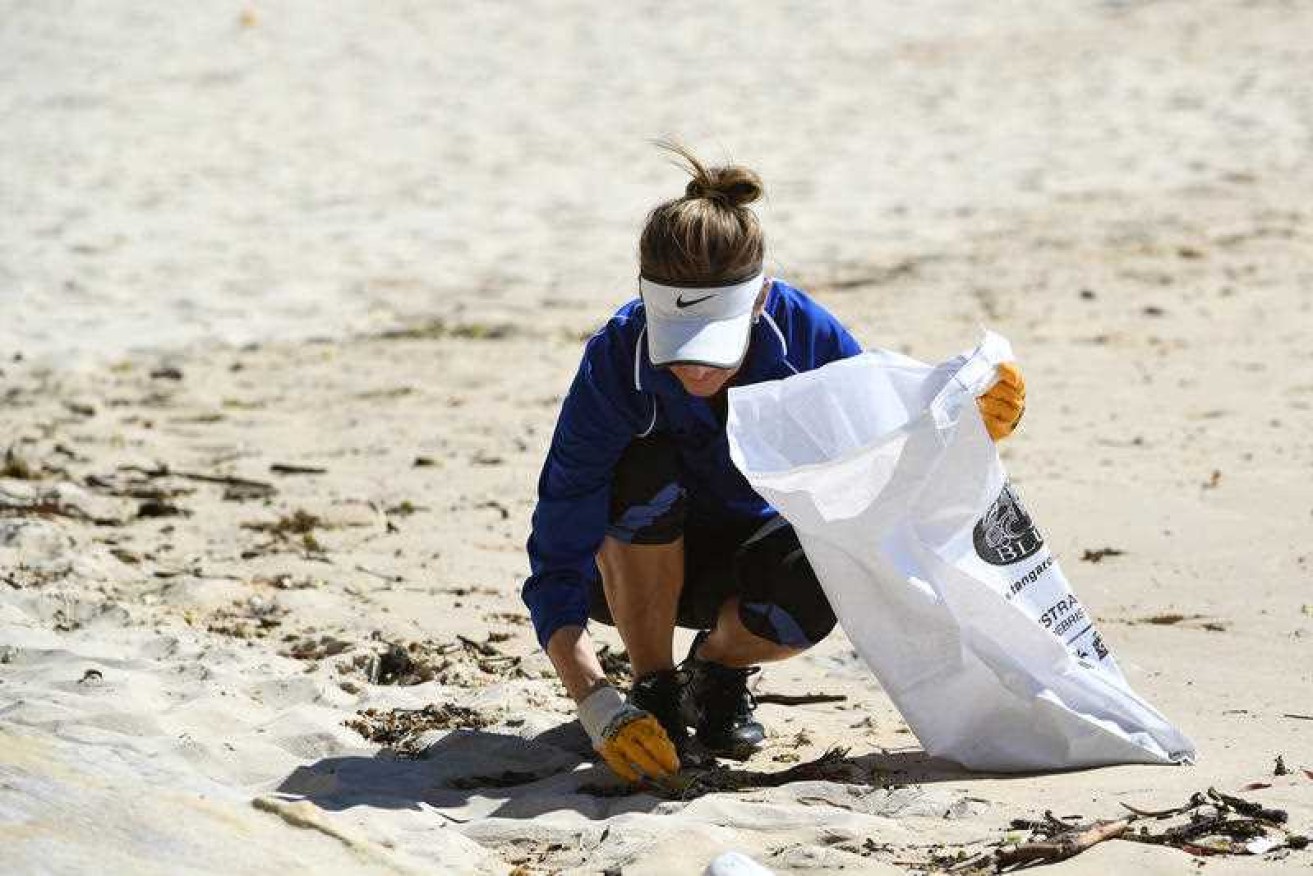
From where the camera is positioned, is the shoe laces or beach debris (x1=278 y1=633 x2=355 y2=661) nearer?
the shoe laces

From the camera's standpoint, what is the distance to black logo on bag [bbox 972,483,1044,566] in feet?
9.65

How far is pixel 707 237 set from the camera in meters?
2.91

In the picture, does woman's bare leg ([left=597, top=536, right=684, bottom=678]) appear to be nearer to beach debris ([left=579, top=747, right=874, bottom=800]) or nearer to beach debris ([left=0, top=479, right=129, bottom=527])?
beach debris ([left=579, top=747, right=874, bottom=800])

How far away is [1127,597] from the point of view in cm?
399

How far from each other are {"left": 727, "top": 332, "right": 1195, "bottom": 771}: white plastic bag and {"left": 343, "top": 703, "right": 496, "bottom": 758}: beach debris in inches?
30.2

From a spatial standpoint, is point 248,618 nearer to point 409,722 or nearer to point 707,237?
point 409,722

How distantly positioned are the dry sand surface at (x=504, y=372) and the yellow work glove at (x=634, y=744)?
0.17 ft

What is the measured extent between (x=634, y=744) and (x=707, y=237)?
78 centimetres

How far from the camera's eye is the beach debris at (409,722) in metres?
3.31

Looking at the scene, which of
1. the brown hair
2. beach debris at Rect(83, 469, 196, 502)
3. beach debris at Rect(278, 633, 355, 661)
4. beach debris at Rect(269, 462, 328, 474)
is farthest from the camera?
beach debris at Rect(269, 462, 328, 474)

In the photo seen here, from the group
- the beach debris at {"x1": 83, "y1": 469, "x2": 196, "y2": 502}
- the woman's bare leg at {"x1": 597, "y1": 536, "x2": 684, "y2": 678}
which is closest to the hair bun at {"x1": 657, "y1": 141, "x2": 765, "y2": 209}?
the woman's bare leg at {"x1": 597, "y1": 536, "x2": 684, "y2": 678}

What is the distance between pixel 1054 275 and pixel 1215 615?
3347 mm

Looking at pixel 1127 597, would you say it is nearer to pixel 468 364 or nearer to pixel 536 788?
pixel 536 788

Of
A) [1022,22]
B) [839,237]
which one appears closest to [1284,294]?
[839,237]
